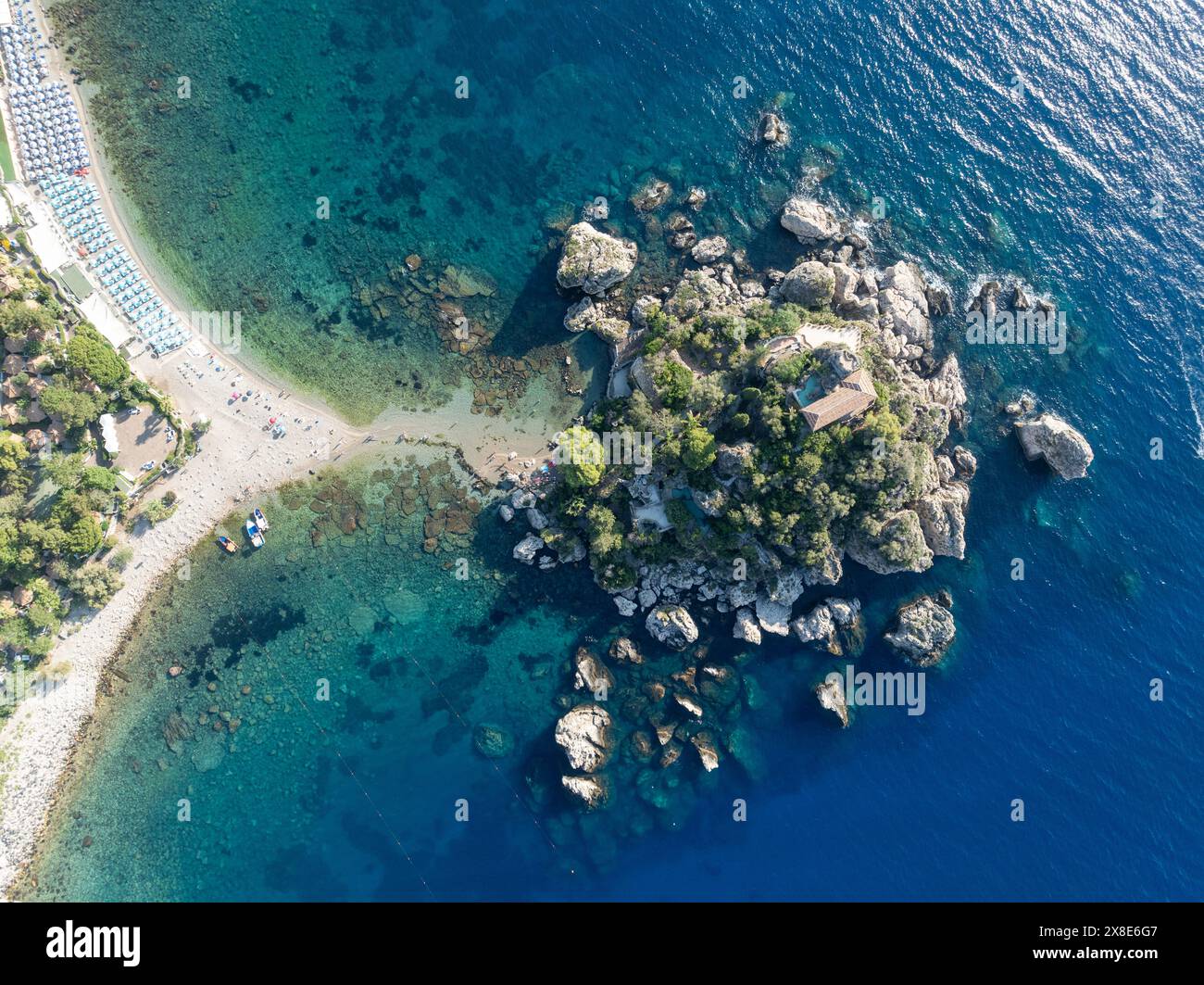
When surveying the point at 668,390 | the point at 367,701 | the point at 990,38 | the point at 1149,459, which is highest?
the point at 990,38

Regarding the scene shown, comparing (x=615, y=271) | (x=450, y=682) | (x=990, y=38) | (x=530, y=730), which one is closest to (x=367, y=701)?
(x=450, y=682)

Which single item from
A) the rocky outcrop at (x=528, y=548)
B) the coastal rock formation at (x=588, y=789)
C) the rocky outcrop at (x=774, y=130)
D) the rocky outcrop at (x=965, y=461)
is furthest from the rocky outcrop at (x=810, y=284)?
the coastal rock formation at (x=588, y=789)

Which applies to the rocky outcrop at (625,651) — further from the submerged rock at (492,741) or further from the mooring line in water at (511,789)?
the mooring line in water at (511,789)

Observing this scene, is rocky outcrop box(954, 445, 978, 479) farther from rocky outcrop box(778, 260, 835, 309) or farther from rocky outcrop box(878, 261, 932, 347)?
rocky outcrop box(778, 260, 835, 309)

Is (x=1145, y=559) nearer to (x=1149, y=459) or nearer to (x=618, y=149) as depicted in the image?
(x=1149, y=459)

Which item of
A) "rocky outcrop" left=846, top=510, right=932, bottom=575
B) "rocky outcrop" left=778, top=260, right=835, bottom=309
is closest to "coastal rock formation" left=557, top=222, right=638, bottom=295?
"rocky outcrop" left=778, top=260, right=835, bottom=309

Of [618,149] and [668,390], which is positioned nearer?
[668,390]
